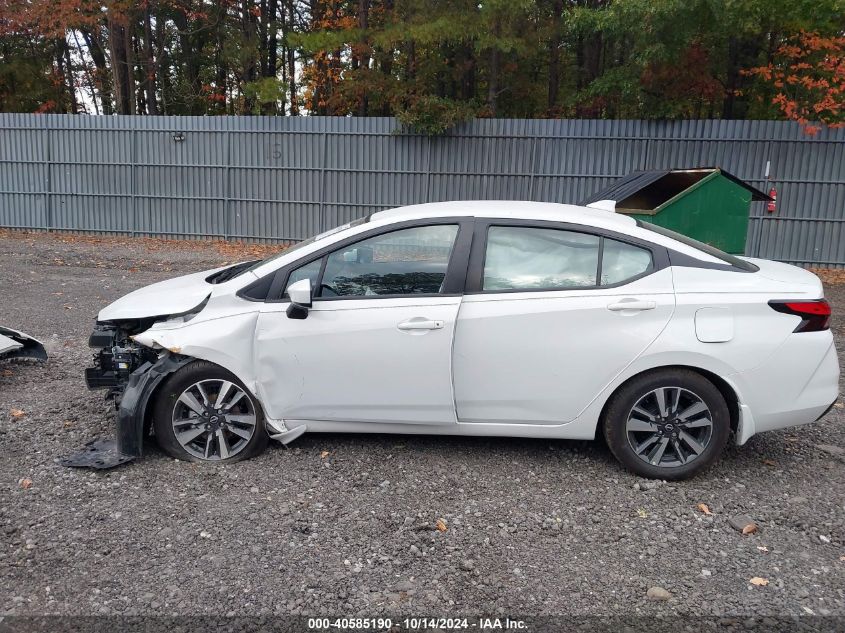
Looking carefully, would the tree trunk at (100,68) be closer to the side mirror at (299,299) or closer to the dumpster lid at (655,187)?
the dumpster lid at (655,187)

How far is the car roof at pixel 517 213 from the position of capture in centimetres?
436

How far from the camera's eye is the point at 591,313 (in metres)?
4.16

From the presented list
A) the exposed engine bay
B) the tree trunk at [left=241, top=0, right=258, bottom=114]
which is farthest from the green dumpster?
the tree trunk at [left=241, top=0, right=258, bottom=114]

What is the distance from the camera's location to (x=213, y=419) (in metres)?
4.37

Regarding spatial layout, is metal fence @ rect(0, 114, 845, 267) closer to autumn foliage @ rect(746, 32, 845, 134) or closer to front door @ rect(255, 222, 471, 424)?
autumn foliage @ rect(746, 32, 845, 134)

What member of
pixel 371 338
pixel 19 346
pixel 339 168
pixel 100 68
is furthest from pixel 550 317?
pixel 100 68

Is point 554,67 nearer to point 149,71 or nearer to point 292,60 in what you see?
point 292,60

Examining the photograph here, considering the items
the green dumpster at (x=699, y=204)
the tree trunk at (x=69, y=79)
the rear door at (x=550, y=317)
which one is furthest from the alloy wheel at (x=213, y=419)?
the tree trunk at (x=69, y=79)

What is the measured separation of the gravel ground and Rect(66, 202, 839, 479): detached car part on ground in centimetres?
25

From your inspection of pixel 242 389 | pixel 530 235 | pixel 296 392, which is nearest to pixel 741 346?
pixel 530 235

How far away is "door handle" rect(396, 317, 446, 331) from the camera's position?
4172 millimetres

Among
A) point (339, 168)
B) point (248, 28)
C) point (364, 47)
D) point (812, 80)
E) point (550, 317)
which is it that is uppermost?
point (248, 28)

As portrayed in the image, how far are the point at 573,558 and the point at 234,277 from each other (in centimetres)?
265

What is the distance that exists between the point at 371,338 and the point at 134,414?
1.45m
